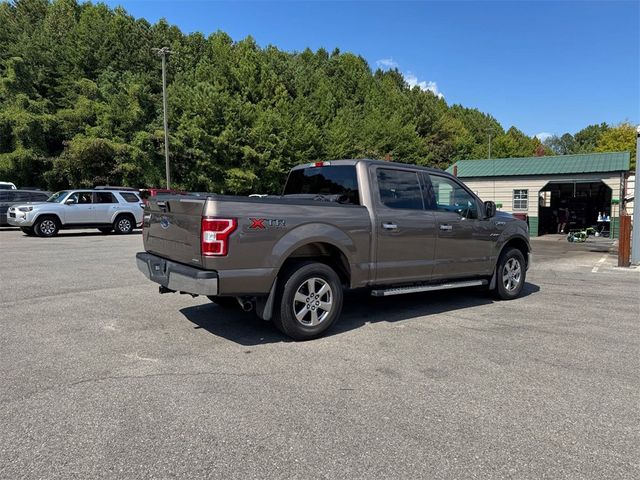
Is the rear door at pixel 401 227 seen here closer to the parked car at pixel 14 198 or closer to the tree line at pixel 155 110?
the parked car at pixel 14 198

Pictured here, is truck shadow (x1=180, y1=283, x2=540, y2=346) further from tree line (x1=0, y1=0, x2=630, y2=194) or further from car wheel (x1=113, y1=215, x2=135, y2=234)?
tree line (x1=0, y1=0, x2=630, y2=194)

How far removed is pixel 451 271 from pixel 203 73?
41878mm

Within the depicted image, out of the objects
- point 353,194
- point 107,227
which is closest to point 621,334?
point 353,194

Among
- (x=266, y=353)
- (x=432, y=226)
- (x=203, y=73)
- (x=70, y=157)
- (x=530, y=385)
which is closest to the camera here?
(x=530, y=385)

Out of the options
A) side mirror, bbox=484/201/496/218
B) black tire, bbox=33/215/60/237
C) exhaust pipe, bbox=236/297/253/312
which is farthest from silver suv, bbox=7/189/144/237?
side mirror, bbox=484/201/496/218

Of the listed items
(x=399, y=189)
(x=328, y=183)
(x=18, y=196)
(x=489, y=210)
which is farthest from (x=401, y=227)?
(x=18, y=196)

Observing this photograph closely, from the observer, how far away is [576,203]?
30031mm

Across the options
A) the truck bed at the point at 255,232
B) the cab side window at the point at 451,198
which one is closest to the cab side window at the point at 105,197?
the truck bed at the point at 255,232

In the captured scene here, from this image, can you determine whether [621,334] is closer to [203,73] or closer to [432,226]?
[432,226]

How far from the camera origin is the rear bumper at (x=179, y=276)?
14.9 ft

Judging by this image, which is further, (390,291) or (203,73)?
(203,73)

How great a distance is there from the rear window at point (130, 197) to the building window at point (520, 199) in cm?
1825

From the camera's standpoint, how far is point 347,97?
6225 centimetres

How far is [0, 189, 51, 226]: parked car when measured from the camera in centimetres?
1966
